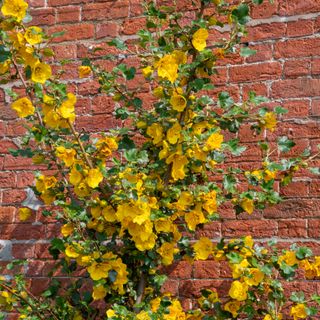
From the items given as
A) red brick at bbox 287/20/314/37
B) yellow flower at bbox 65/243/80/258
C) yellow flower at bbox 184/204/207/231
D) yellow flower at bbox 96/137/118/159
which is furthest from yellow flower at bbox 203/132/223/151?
red brick at bbox 287/20/314/37

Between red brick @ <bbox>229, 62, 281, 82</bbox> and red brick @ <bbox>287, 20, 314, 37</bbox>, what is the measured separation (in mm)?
144

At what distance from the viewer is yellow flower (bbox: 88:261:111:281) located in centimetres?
241

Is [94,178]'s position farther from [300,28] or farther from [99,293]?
[300,28]

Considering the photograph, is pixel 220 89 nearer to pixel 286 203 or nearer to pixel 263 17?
pixel 263 17

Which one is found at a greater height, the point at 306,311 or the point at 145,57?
the point at 145,57

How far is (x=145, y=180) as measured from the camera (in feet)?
8.00

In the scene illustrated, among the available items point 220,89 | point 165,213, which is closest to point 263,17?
point 220,89

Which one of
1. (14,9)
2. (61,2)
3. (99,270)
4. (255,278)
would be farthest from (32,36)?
(255,278)

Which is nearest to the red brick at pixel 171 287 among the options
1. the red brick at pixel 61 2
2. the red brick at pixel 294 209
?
the red brick at pixel 294 209

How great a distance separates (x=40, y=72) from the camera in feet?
7.98

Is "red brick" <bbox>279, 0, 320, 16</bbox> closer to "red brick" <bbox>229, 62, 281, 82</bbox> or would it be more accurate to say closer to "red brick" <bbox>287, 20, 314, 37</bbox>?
"red brick" <bbox>287, 20, 314, 37</bbox>

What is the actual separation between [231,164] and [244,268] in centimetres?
57

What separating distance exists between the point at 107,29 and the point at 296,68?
86 cm

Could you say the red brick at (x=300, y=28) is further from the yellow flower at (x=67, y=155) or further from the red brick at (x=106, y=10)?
the yellow flower at (x=67, y=155)
